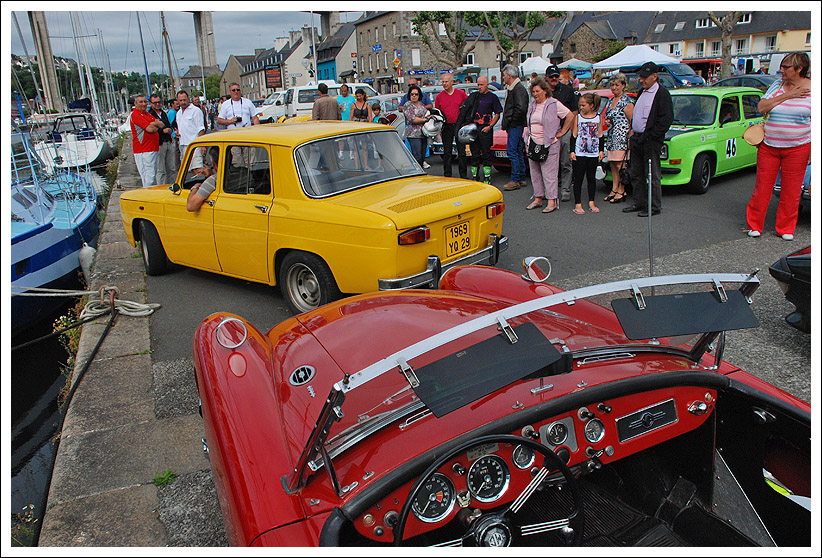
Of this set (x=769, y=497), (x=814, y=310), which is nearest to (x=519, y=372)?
(x=814, y=310)

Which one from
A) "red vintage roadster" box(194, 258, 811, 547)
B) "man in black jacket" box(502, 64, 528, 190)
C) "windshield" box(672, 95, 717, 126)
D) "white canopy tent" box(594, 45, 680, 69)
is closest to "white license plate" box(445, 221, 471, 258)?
"red vintage roadster" box(194, 258, 811, 547)

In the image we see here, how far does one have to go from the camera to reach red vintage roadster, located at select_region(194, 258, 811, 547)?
1861 millimetres

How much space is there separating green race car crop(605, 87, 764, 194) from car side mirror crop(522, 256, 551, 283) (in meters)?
6.12

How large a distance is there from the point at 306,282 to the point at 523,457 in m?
3.79

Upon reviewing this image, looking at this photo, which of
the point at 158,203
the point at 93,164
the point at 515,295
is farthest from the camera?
the point at 93,164

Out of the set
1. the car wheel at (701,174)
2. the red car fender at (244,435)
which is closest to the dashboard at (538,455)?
the red car fender at (244,435)

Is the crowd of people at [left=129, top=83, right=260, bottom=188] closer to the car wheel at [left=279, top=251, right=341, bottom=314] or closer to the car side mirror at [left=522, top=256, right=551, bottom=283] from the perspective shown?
the car wheel at [left=279, top=251, right=341, bottom=314]

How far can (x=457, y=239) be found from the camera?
206 inches

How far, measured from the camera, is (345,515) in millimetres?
1782

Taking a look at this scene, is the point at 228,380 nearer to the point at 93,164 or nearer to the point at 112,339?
the point at 112,339

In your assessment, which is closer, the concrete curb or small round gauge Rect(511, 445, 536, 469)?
small round gauge Rect(511, 445, 536, 469)

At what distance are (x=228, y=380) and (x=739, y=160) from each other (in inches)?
379

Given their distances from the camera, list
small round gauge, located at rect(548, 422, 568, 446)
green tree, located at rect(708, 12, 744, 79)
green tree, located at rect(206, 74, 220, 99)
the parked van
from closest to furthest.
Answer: small round gauge, located at rect(548, 422, 568, 446) < green tree, located at rect(708, 12, 744, 79) < the parked van < green tree, located at rect(206, 74, 220, 99)

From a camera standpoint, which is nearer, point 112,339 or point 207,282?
point 112,339
